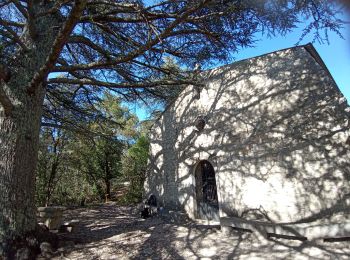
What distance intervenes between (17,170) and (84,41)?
137 inches

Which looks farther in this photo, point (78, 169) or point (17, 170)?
point (78, 169)

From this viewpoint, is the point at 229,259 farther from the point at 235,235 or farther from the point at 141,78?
the point at 141,78

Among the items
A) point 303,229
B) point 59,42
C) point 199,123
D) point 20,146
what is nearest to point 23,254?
point 20,146

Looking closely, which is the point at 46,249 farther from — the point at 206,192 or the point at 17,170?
the point at 206,192

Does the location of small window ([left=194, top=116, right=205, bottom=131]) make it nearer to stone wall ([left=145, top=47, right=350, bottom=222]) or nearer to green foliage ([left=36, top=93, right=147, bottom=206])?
stone wall ([left=145, top=47, right=350, bottom=222])

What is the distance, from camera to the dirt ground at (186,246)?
5.61 meters

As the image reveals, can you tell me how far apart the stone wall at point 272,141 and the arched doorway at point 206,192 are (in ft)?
0.83

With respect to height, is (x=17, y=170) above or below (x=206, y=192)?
above

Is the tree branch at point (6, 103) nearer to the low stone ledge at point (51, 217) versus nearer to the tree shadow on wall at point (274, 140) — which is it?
the low stone ledge at point (51, 217)

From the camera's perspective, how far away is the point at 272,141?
8078 mm

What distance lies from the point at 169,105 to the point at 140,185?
7616 mm

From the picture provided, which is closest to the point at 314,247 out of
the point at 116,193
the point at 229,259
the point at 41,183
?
the point at 229,259

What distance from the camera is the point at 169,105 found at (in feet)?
39.2

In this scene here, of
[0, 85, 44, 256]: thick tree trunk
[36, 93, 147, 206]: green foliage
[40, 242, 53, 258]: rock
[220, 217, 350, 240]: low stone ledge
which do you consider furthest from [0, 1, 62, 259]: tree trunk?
[36, 93, 147, 206]: green foliage
